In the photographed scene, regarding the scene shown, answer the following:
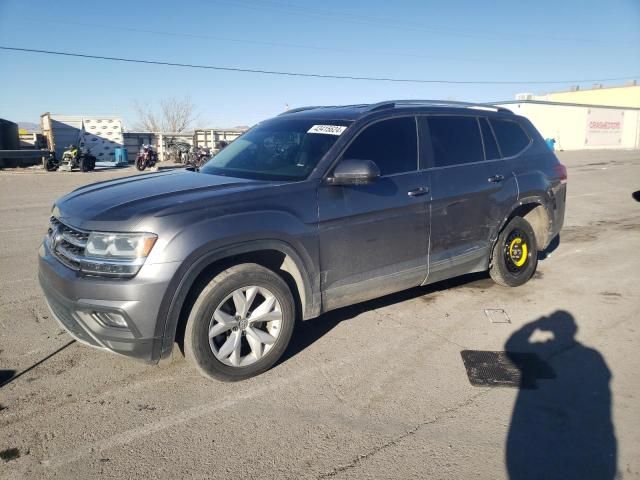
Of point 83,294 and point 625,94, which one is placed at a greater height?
point 625,94

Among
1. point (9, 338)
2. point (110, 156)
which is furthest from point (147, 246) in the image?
point (110, 156)

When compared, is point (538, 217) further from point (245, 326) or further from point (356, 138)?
point (245, 326)

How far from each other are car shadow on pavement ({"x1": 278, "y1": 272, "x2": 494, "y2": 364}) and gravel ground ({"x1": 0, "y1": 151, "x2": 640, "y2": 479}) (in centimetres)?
2

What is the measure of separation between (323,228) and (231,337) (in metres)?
1.01

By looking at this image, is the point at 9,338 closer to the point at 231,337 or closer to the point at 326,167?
the point at 231,337

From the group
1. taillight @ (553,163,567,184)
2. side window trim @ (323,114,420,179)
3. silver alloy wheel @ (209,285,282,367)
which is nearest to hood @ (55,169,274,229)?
side window trim @ (323,114,420,179)

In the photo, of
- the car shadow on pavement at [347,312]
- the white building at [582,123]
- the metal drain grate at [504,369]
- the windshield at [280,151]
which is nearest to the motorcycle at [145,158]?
the windshield at [280,151]

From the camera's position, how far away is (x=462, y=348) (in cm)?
394

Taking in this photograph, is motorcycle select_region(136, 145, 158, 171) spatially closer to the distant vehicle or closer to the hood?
the distant vehicle

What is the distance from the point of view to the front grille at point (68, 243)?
3080 millimetres

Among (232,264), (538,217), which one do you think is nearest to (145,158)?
(538,217)

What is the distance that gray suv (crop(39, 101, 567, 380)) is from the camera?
2963 millimetres

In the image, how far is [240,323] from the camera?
130 inches

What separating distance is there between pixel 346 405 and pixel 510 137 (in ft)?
11.9
